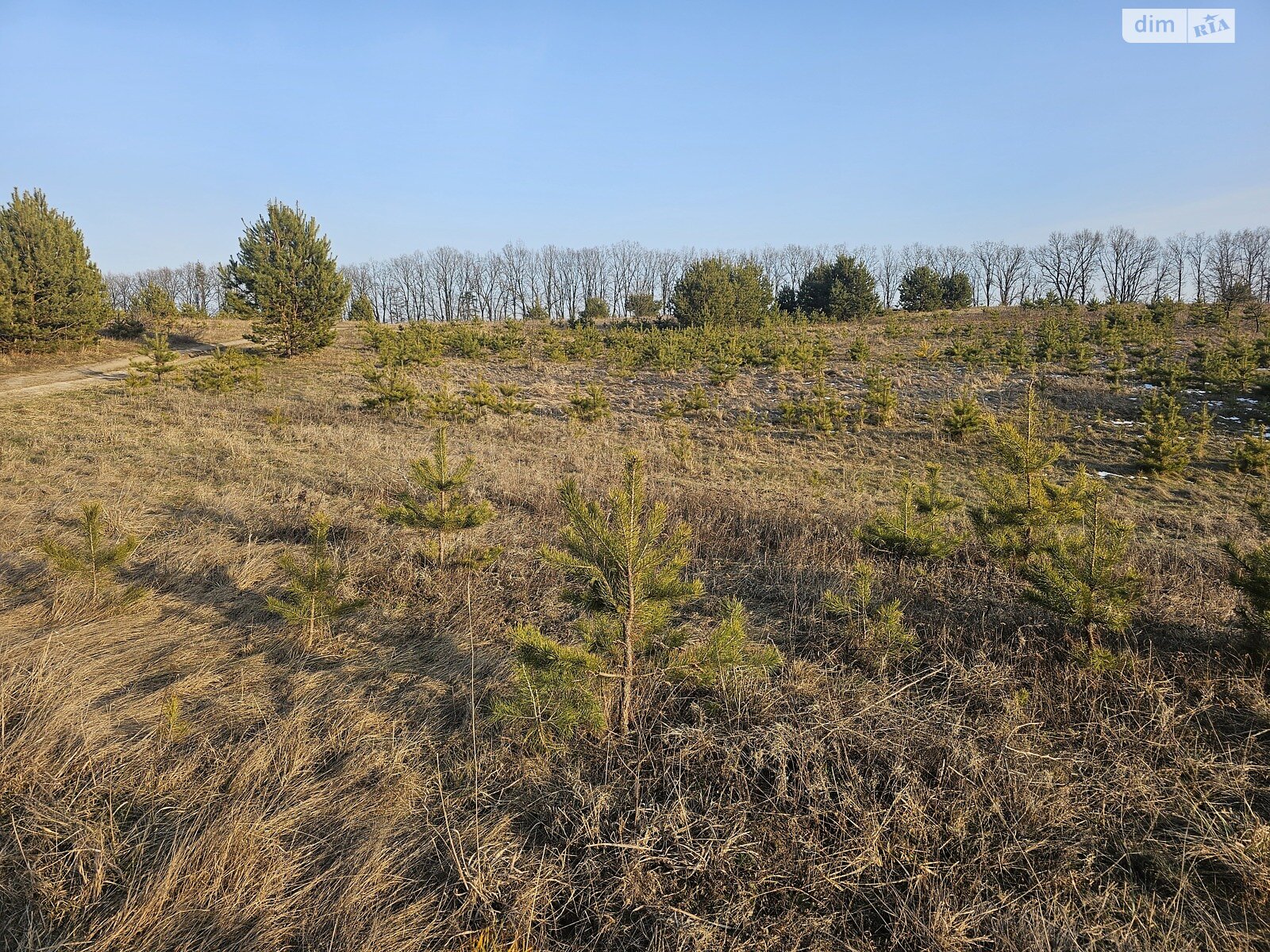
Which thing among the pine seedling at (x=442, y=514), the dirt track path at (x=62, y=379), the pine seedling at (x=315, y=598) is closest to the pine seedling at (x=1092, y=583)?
the pine seedling at (x=442, y=514)

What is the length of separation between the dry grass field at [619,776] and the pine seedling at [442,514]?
24cm

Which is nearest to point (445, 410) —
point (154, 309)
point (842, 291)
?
point (154, 309)

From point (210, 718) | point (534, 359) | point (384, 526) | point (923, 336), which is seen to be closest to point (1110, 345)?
point (923, 336)

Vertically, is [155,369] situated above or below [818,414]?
above

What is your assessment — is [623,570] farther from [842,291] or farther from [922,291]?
[922,291]

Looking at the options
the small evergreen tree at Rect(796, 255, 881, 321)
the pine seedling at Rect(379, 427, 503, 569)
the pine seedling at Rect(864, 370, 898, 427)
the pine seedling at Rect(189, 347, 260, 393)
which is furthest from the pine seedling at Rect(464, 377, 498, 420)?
the small evergreen tree at Rect(796, 255, 881, 321)

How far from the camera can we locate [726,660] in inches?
111

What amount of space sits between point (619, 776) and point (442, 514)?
324 centimetres

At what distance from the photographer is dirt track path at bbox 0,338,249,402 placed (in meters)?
15.0

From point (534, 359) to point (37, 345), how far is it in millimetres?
17055

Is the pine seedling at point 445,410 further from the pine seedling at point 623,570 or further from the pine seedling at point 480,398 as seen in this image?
the pine seedling at point 623,570

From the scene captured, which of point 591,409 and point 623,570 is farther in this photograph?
point 591,409

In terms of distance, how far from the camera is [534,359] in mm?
27703

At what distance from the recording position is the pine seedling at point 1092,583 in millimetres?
3451
